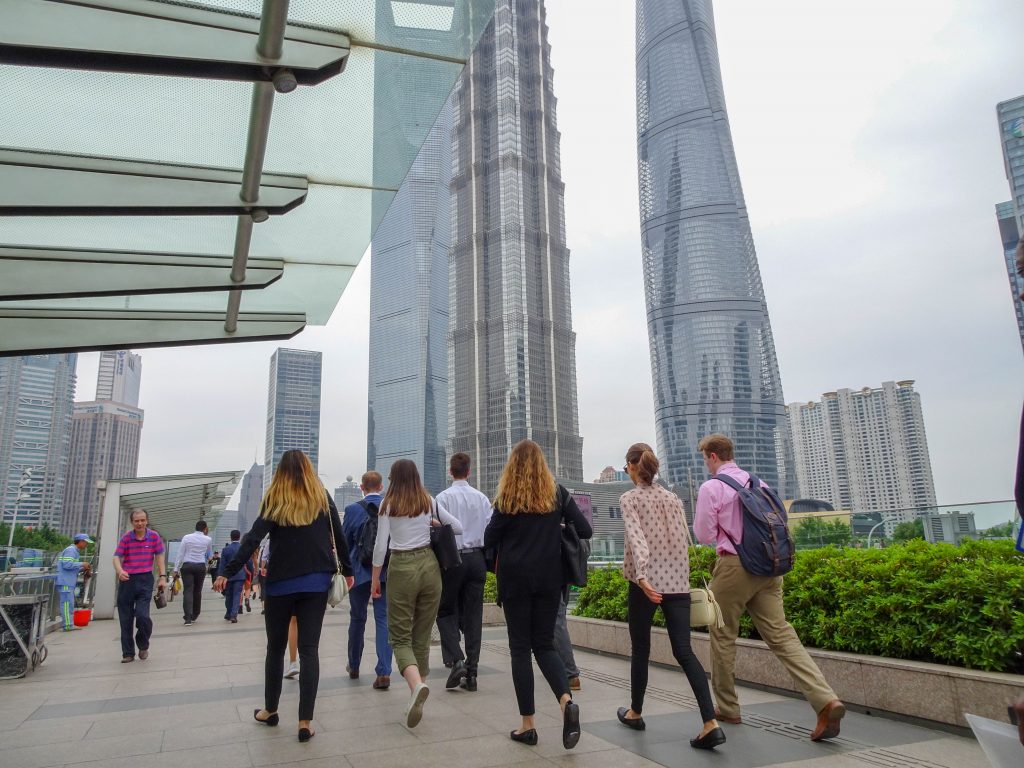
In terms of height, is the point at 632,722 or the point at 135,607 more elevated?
the point at 135,607

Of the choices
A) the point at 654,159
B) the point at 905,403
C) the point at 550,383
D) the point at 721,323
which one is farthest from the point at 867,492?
the point at 654,159

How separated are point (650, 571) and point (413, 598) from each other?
1686mm

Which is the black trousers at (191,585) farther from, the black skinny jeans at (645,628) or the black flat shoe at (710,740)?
the black flat shoe at (710,740)

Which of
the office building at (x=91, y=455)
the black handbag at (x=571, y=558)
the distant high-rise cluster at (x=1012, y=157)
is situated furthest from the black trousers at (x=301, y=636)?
the office building at (x=91, y=455)

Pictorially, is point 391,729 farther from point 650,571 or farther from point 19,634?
point 19,634

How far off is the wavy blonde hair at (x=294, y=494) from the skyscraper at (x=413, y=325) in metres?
150

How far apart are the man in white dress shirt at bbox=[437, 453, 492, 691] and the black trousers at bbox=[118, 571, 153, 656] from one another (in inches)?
159

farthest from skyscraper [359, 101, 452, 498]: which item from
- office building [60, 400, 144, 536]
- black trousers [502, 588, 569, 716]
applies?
black trousers [502, 588, 569, 716]

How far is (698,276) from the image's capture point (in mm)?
117875

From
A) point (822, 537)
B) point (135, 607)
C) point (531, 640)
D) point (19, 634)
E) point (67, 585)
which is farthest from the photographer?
point (67, 585)

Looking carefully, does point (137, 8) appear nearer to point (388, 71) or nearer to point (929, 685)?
point (388, 71)

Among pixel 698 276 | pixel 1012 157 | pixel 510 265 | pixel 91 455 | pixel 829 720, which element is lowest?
pixel 829 720

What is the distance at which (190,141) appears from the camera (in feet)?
15.3

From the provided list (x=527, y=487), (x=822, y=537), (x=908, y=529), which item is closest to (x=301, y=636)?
(x=527, y=487)
